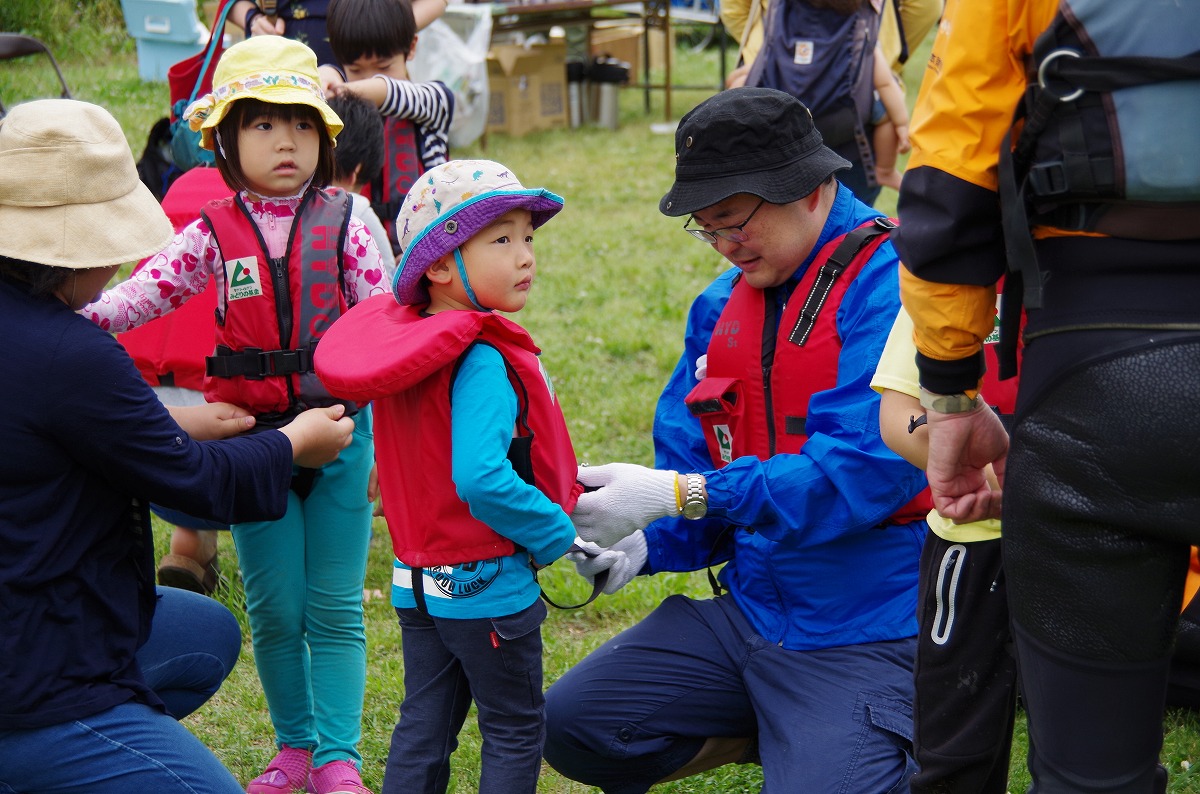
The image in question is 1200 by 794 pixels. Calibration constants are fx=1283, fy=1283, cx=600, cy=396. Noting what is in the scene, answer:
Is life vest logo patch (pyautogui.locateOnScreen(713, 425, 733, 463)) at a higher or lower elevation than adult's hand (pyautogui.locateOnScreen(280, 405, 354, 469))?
lower

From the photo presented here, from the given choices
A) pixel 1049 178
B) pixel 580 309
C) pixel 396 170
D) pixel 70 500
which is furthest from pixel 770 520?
pixel 580 309

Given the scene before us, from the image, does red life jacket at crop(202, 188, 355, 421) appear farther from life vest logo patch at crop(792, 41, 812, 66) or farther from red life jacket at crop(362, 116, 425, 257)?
life vest logo patch at crop(792, 41, 812, 66)

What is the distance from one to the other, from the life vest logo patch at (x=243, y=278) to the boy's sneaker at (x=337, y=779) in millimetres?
1186

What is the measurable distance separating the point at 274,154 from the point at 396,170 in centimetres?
170

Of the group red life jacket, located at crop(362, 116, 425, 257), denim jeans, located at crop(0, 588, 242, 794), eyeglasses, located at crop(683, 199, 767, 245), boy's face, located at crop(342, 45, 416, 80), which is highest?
boy's face, located at crop(342, 45, 416, 80)

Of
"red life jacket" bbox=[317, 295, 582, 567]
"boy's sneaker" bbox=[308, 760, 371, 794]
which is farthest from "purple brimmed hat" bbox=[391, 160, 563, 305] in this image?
"boy's sneaker" bbox=[308, 760, 371, 794]

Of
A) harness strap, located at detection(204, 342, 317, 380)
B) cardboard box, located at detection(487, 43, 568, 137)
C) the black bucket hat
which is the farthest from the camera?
cardboard box, located at detection(487, 43, 568, 137)

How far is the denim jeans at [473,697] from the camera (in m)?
2.56

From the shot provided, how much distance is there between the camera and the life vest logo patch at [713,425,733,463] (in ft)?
9.86

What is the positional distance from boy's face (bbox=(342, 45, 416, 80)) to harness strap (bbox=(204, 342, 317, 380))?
182 cm

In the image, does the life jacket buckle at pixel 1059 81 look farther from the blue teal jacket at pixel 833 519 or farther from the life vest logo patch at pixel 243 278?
the life vest logo patch at pixel 243 278

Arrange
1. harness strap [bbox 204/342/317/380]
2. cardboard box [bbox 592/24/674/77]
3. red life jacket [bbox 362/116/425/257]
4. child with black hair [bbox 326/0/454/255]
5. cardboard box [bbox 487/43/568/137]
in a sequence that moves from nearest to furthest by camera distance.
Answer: harness strap [bbox 204/342/317/380] < child with black hair [bbox 326/0/454/255] < red life jacket [bbox 362/116/425/257] < cardboard box [bbox 487/43/568/137] < cardboard box [bbox 592/24/674/77]

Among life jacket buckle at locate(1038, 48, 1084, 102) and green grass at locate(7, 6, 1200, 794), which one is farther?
green grass at locate(7, 6, 1200, 794)

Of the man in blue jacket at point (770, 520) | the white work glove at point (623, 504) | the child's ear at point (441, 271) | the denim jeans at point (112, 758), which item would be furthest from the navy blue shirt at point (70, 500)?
the man in blue jacket at point (770, 520)
